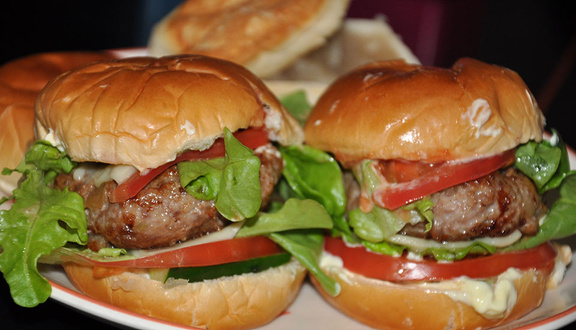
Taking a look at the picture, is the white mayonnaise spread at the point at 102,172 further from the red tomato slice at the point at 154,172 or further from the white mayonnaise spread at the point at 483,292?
the white mayonnaise spread at the point at 483,292

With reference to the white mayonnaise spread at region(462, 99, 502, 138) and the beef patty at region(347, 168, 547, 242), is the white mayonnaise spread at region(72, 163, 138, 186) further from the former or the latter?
the white mayonnaise spread at region(462, 99, 502, 138)

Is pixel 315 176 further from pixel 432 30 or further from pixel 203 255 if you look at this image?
pixel 432 30

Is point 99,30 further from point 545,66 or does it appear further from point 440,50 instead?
point 545,66

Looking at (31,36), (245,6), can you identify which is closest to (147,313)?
(245,6)

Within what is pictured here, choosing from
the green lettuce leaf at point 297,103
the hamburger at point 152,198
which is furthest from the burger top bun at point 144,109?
the green lettuce leaf at point 297,103

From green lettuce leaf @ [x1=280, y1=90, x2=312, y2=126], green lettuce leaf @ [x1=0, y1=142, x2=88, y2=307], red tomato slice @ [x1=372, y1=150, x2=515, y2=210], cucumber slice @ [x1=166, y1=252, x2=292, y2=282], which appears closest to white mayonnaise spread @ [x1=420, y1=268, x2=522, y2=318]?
red tomato slice @ [x1=372, y1=150, x2=515, y2=210]

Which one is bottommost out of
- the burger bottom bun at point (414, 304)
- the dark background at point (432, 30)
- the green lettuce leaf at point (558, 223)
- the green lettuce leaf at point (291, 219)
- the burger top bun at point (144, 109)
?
the dark background at point (432, 30)
